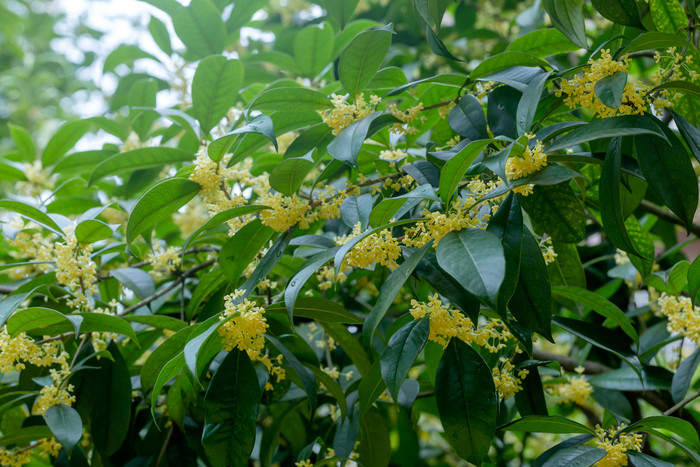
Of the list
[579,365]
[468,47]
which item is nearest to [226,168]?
[579,365]

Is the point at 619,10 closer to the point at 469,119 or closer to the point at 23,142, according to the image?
the point at 469,119

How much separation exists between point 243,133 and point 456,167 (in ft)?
1.30

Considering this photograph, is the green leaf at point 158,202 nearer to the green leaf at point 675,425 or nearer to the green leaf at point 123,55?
the green leaf at point 675,425

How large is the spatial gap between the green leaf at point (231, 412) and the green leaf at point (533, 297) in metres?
0.41

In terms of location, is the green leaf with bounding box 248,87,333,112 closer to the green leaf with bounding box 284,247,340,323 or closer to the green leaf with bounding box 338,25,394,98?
the green leaf with bounding box 338,25,394,98

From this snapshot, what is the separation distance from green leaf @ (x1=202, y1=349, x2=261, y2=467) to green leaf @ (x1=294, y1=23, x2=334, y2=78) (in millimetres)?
943

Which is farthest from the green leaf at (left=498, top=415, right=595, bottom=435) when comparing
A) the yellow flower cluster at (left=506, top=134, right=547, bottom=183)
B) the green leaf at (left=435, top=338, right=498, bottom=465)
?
the yellow flower cluster at (left=506, top=134, right=547, bottom=183)

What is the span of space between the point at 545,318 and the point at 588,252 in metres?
0.90

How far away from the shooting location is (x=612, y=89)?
760 mm

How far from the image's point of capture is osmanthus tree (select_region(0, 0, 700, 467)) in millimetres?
756

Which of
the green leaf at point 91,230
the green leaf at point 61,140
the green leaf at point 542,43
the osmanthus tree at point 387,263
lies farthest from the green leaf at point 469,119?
the green leaf at point 61,140

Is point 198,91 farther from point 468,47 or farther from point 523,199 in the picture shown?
point 468,47

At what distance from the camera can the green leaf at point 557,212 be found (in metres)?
0.86

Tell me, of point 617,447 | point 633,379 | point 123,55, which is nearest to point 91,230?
point 123,55
